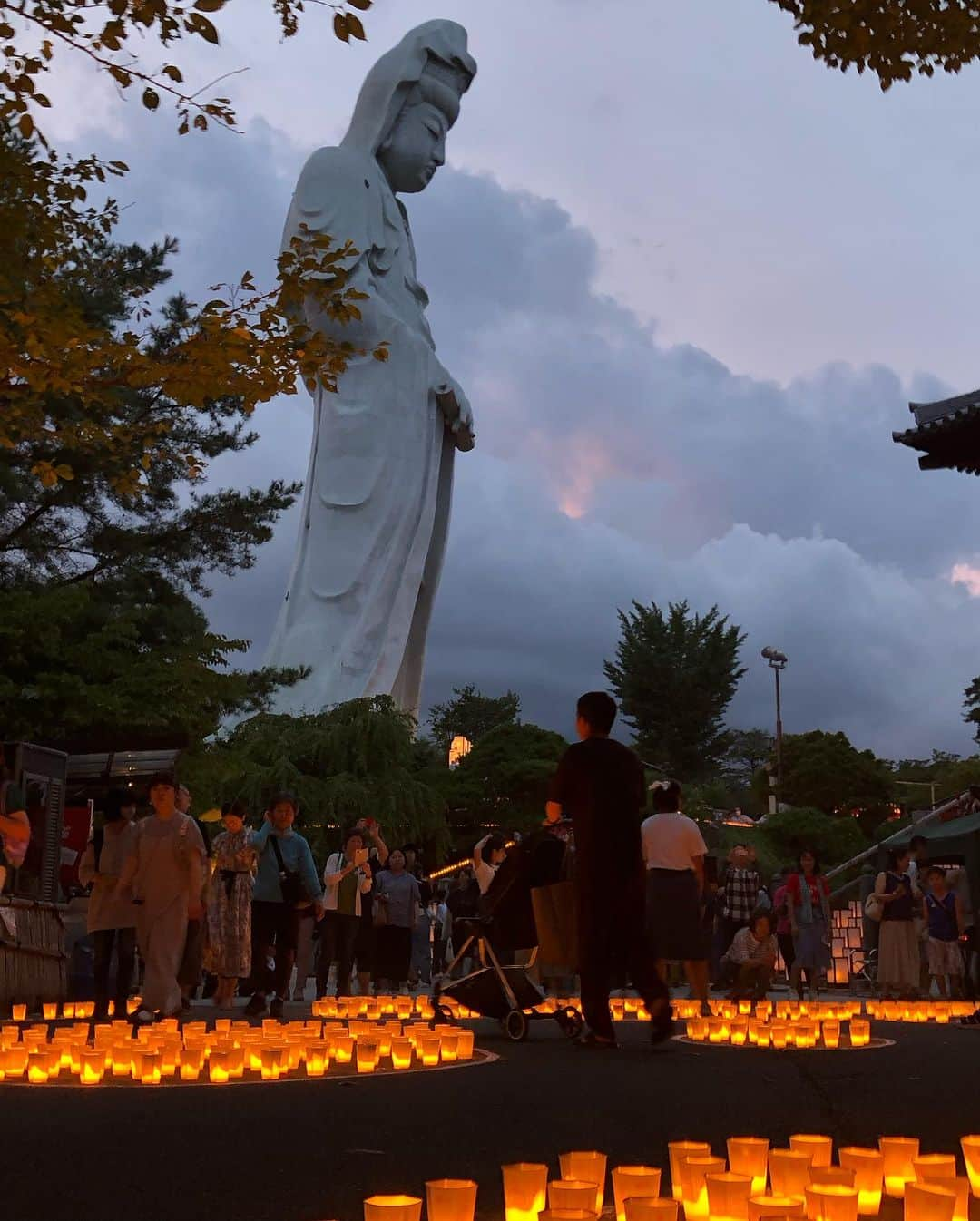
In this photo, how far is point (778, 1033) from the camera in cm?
681

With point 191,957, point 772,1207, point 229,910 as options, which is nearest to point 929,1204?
point 772,1207

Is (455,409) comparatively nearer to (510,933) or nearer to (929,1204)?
(510,933)

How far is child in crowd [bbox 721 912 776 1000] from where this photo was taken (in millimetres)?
10875

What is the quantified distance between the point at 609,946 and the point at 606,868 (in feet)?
1.08

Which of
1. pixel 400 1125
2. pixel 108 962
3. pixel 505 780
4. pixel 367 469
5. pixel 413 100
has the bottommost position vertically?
pixel 400 1125

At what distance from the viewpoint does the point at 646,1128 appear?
A: 405cm

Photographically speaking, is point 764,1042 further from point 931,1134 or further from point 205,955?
point 205,955

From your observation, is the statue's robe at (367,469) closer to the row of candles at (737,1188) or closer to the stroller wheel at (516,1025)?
the stroller wheel at (516,1025)

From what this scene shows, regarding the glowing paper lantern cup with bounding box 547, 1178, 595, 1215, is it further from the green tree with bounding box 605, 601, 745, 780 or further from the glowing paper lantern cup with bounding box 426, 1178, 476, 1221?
the green tree with bounding box 605, 601, 745, 780

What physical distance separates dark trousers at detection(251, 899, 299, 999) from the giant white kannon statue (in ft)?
57.5

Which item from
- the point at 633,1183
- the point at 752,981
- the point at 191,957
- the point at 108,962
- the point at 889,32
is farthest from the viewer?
the point at 752,981

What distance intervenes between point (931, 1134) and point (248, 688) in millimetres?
14830

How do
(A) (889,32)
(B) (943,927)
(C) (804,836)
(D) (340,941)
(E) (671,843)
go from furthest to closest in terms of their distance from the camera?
(C) (804,836) < (B) (943,927) < (D) (340,941) < (E) (671,843) < (A) (889,32)

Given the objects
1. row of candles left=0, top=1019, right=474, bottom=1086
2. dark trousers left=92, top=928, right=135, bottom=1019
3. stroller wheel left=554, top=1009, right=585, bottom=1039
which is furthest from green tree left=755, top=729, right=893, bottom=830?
row of candles left=0, top=1019, right=474, bottom=1086
